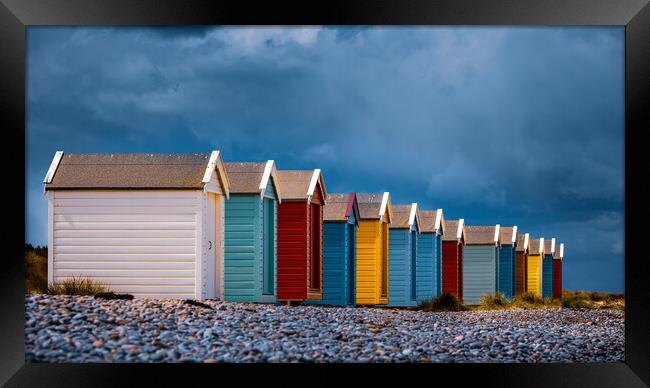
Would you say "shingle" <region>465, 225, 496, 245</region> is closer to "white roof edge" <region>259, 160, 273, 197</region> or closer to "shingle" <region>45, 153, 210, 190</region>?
"white roof edge" <region>259, 160, 273, 197</region>

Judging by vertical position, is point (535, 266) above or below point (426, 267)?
below

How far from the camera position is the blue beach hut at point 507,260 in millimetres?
36031

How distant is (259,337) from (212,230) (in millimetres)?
4482

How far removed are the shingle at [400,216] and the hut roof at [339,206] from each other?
138 inches

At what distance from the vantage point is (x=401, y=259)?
26.8 metres

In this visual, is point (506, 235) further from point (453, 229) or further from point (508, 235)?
point (453, 229)

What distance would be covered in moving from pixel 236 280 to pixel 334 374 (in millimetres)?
7562

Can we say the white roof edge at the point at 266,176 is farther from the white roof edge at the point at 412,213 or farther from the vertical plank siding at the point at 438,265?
the vertical plank siding at the point at 438,265

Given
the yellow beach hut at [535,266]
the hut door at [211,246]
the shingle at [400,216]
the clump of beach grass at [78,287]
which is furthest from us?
the yellow beach hut at [535,266]

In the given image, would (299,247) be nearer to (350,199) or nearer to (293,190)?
(293,190)

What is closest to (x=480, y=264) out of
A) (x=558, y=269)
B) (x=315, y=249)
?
(x=315, y=249)

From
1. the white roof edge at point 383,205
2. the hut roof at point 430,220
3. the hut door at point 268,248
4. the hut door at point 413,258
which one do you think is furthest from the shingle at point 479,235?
the hut door at point 268,248

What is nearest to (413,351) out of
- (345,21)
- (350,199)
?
(345,21)

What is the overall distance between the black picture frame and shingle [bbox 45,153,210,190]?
5.53 meters
